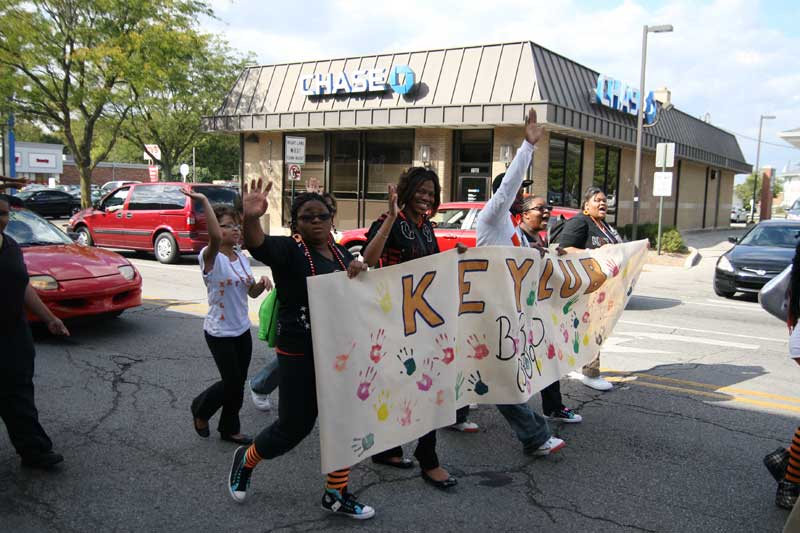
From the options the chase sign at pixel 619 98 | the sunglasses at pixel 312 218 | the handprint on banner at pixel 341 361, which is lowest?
the handprint on banner at pixel 341 361

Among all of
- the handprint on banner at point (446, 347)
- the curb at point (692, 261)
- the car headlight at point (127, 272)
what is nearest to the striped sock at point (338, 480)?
the handprint on banner at point (446, 347)

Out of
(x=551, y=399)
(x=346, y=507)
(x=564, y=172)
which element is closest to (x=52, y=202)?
(x=564, y=172)

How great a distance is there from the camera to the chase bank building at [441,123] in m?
19.5

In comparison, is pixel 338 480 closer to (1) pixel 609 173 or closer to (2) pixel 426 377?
(2) pixel 426 377

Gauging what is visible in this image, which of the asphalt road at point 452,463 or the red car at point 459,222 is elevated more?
the red car at point 459,222

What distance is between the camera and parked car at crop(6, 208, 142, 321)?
7262 mm

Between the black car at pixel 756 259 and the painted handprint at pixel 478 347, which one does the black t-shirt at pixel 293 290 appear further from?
the black car at pixel 756 259

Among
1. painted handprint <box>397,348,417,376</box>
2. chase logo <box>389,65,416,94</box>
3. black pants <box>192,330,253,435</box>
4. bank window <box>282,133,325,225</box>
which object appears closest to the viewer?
painted handprint <box>397,348,417,376</box>

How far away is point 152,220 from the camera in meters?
15.6

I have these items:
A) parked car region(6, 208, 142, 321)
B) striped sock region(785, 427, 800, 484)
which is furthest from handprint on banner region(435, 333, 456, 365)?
parked car region(6, 208, 142, 321)

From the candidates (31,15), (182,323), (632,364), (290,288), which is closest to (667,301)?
(632,364)

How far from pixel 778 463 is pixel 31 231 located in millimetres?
8170

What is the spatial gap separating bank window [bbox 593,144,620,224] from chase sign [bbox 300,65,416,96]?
306 inches

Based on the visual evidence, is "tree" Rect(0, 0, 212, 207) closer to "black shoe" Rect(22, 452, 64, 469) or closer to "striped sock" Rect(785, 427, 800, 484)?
"black shoe" Rect(22, 452, 64, 469)
